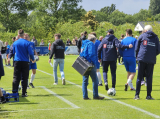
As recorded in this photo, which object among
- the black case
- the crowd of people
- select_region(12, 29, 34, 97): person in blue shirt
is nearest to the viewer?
the black case

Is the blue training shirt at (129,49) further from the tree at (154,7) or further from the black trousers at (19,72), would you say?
the tree at (154,7)

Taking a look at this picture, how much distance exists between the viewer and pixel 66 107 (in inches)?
311

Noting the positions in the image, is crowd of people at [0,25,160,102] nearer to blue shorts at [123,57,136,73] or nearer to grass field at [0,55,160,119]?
blue shorts at [123,57,136,73]

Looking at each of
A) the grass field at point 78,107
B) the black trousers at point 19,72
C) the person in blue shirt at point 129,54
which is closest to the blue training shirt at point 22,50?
the black trousers at point 19,72

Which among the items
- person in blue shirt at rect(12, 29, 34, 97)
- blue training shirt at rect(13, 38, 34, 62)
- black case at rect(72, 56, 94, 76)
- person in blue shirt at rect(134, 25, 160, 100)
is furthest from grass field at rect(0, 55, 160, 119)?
blue training shirt at rect(13, 38, 34, 62)

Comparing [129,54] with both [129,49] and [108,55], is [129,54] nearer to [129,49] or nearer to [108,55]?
[129,49]

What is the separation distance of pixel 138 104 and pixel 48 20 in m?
61.3

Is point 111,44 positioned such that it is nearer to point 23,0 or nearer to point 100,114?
point 100,114

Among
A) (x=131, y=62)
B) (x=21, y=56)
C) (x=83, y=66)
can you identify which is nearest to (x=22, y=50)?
(x=21, y=56)

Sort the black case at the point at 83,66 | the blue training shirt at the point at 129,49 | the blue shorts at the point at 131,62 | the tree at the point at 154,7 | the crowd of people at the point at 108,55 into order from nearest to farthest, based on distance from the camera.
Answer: the black case at the point at 83,66, the crowd of people at the point at 108,55, the blue training shirt at the point at 129,49, the blue shorts at the point at 131,62, the tree at the point at 154,7

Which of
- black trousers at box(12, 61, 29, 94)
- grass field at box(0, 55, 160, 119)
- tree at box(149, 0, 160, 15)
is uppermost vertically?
tree at box(149, 0, 160, 15)

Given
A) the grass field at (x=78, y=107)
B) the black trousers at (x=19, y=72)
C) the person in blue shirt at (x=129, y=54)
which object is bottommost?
the grass field at (x=78, y=107)

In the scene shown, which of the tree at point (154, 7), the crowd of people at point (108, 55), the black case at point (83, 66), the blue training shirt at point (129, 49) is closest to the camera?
the black case at point (83, 66)

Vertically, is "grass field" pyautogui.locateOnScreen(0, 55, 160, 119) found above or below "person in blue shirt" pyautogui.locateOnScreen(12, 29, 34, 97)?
below
